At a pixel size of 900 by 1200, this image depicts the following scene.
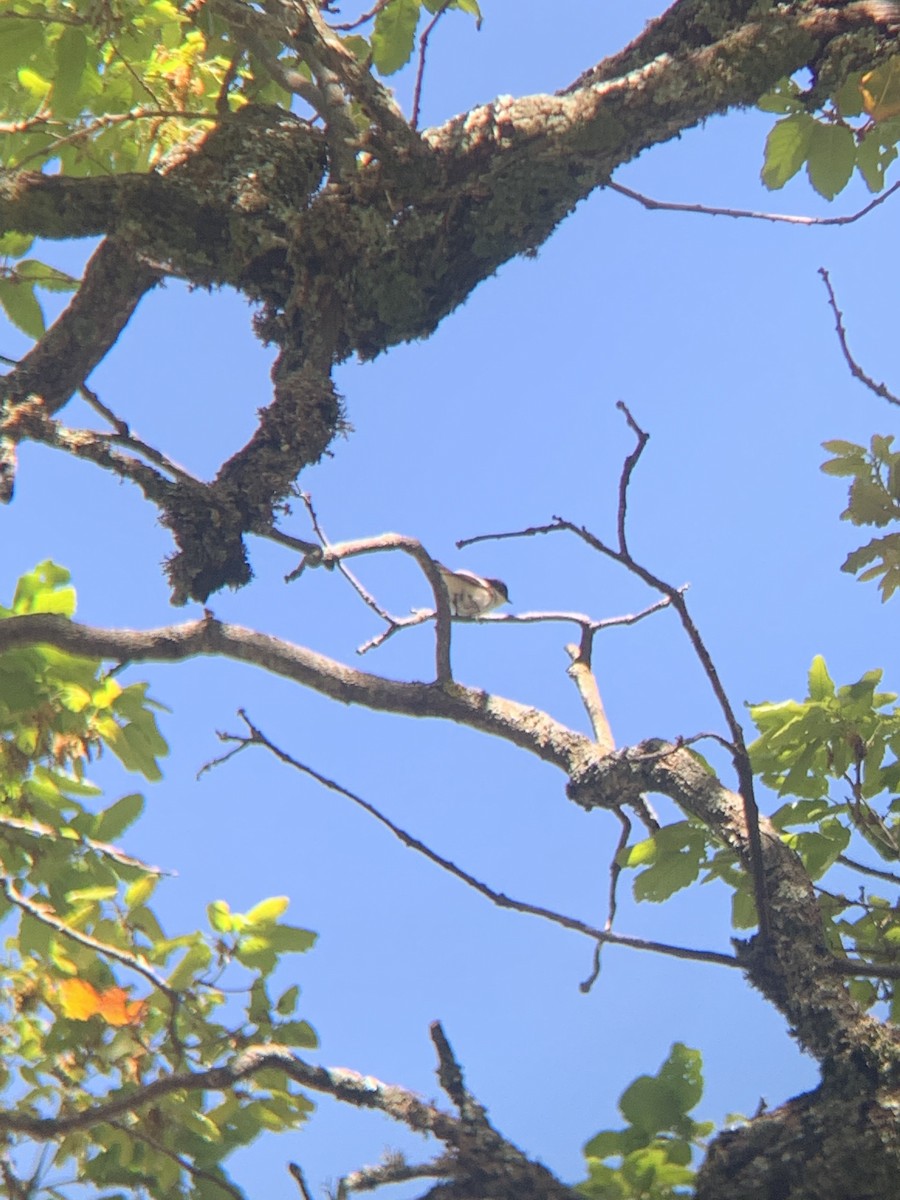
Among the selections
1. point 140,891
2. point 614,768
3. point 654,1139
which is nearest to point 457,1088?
point 654,1139

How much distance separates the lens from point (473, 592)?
727 cm

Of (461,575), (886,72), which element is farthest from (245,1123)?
(461,575)

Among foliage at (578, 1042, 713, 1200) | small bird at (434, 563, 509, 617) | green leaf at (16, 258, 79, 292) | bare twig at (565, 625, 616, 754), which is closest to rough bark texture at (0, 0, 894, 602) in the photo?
green leaf at (16, 258, 79, 292)

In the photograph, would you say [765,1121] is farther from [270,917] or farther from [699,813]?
[270,917]

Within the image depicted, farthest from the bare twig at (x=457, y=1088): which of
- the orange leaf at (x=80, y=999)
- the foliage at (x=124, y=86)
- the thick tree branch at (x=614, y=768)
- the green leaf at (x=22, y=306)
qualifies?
the green leaf at (x=22, y=306)

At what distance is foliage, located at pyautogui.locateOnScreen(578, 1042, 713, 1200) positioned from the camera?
1709mm

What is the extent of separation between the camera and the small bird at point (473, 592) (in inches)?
270

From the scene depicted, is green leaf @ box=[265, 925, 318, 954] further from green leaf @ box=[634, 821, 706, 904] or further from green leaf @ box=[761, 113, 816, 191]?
green leaf @ box=[761, 113, 816, 191]

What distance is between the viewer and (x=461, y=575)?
673 cm

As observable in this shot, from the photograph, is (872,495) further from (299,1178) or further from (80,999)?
(80,999)

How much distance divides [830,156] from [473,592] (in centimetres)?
451

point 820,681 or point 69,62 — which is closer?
point 69,62

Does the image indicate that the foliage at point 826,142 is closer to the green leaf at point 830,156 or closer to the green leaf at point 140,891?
the green leaf at point 830,156

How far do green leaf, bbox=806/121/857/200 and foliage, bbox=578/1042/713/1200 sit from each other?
2.76 m
